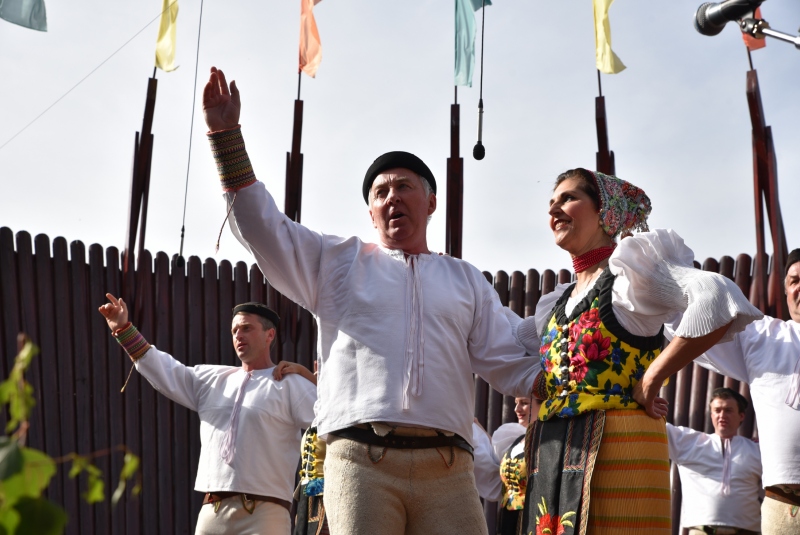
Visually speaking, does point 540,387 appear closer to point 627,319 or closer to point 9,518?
point 627,319

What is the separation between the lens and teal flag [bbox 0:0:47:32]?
6656 mm

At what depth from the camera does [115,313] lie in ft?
15.4

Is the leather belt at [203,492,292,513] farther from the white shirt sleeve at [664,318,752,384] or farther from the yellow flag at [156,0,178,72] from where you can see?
the yellow flag at [156,0,178,72]

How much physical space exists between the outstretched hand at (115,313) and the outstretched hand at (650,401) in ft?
9.77

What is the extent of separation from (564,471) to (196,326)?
4.81 m

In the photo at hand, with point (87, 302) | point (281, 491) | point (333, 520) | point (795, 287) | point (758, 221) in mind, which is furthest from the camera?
point (87, 302)

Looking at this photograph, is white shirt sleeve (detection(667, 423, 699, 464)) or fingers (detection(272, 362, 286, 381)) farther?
white shirt sleeve (detection(667, 423, 699, 464))

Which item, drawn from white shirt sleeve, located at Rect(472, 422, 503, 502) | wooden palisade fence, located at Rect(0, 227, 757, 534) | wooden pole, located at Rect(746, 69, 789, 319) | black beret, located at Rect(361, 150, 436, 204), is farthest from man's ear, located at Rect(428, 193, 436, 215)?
wooden palisade fence, located at Rect(0, 227, 757, 534)

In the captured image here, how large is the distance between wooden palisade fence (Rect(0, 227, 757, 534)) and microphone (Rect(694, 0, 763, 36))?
3.95 metres

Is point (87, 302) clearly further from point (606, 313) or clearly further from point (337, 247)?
point (606, 313)

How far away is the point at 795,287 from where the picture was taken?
4.09 meters

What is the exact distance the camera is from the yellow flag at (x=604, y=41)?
23.6 ft

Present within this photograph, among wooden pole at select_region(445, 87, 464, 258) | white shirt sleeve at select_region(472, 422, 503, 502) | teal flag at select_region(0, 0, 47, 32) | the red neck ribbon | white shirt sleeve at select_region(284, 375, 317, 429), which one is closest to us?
the red neck ribbon

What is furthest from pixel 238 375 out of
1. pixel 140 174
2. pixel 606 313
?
pixel 606 313
